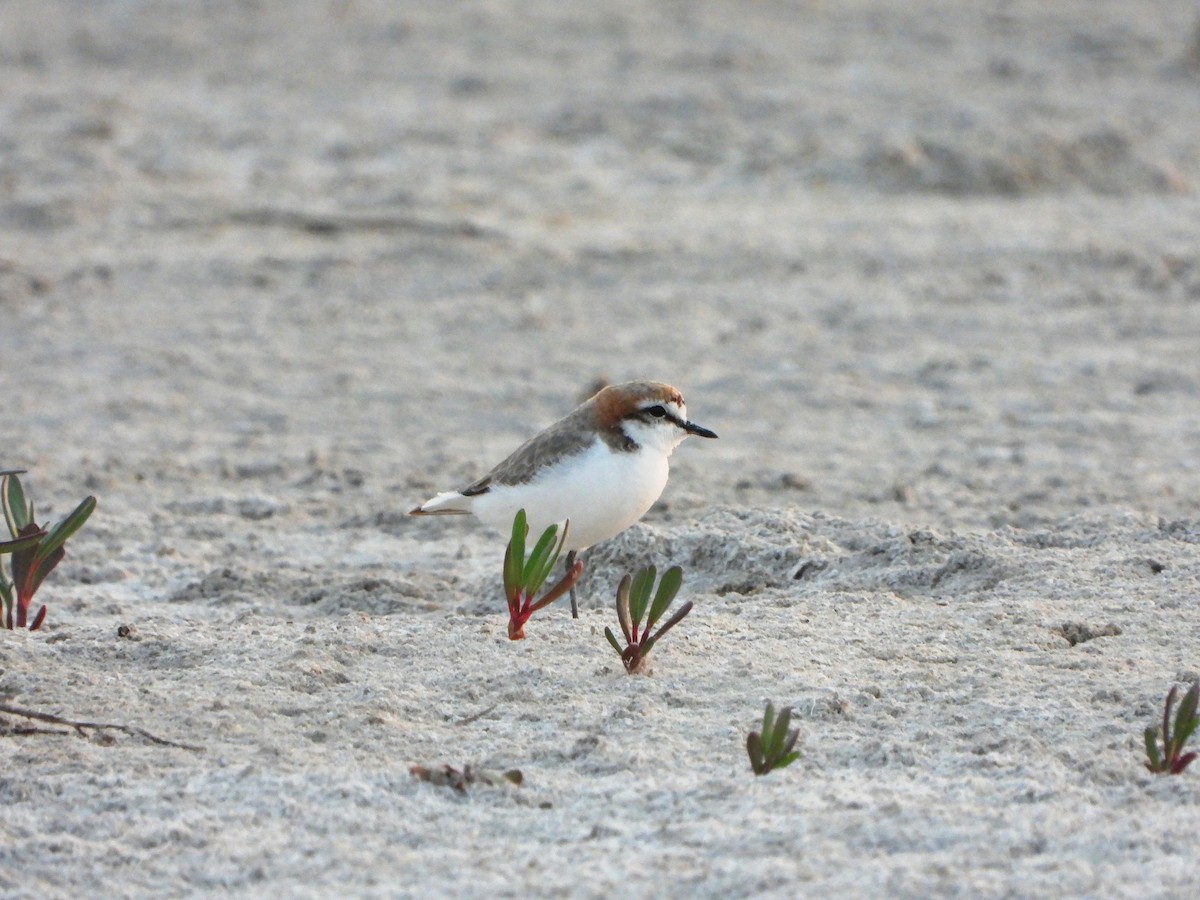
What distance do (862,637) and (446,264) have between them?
5212mm

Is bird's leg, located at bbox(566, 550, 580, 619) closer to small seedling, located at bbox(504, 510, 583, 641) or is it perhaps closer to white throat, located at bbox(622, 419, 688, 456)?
small seedling, located at bbox(504, 510, 583, 641)

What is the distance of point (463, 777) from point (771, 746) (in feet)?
2.26

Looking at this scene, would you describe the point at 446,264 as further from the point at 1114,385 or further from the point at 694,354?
the point at 1114,385

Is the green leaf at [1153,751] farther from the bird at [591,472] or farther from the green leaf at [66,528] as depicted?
the green leaf at [66,528]

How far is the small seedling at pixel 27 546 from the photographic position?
4.50 metres

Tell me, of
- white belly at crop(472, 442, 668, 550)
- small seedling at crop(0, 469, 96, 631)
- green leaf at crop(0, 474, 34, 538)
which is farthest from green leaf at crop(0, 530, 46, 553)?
white belly at crop(472, 442, 668, 550)

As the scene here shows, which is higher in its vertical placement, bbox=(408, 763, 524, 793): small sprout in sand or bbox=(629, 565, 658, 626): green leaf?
bbox=(629, 565, 658, 626): green leaf

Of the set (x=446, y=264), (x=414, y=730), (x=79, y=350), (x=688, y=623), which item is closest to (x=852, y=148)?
(x=446, y=264)

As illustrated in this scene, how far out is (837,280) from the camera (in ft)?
29.7

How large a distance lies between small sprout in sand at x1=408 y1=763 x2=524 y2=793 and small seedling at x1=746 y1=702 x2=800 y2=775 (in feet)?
1.72

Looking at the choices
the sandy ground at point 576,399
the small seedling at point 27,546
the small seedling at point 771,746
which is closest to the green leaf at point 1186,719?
the sandy ground at point 576,399

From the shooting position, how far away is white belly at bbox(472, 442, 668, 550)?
15.8 feet

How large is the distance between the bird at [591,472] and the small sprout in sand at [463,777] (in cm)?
106

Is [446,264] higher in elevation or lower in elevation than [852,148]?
lower
